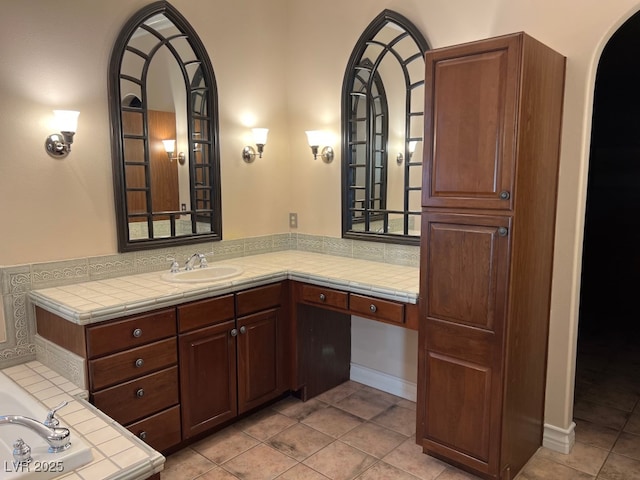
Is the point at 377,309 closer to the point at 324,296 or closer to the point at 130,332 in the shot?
the point at 324,296

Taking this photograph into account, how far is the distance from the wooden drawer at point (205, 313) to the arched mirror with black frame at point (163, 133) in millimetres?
615

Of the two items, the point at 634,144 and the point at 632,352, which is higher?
the point at 634,144

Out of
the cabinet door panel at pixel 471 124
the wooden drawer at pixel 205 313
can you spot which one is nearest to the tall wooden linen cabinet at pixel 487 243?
the cabinet door panel at pixel 471 124

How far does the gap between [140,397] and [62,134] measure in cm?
140

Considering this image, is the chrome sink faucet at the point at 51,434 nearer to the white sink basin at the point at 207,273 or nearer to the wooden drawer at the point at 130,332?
the wooden drawer at the point at 130,332

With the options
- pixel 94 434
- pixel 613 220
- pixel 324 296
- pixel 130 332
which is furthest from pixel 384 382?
pixel 613 220

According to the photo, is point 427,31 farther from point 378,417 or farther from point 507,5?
point 378,417

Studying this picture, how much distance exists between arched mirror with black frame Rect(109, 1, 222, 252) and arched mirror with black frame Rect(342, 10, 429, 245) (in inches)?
36.5

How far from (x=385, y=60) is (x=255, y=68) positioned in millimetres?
947

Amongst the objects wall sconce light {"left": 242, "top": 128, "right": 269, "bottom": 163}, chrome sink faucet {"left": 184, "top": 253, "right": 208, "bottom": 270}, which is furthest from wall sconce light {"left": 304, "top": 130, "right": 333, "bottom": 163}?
chrome sink faucet {"left": 184, "top": 253, "right": 208, "bottom": 270}

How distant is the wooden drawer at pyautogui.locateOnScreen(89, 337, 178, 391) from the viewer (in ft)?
7.27

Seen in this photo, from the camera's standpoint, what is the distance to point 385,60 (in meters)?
3.15

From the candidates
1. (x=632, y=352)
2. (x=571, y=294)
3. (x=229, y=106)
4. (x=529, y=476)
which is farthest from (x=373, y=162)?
(x=632, y=352)

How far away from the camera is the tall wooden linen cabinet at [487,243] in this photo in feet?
6.86
